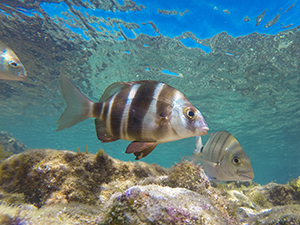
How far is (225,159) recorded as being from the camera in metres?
2.61

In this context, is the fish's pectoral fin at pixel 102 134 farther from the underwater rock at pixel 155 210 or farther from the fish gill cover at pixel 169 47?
the fish gill cover at pixel 169 47

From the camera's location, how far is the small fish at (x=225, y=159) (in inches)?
98.3

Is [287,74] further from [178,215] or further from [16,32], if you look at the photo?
[16,32]

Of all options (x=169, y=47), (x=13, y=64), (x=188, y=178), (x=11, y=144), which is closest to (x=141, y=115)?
(x=188, y=178)

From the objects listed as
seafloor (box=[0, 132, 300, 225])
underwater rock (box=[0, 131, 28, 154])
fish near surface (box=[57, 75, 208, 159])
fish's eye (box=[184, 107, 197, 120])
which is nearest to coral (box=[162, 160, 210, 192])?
seafloor (box=[0, 132, 300, 225])

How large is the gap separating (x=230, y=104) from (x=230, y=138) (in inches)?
690

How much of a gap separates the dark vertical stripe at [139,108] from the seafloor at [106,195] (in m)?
0.71

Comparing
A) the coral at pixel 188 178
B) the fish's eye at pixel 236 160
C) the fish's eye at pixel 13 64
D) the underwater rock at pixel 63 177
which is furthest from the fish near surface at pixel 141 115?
the fish's eye at pixel 13 64

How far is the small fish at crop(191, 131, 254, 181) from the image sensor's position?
2.50 m

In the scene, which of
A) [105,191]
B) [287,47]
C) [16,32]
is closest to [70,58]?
[16,32]

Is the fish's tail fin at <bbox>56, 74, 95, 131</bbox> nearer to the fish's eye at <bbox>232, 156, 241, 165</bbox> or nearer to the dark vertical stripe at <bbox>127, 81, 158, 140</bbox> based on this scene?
the dark vertical stripe at <bbox>127, 81, 158, 140</bbox>

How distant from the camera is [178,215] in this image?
144cm

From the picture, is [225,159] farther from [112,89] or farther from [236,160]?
[112,89]

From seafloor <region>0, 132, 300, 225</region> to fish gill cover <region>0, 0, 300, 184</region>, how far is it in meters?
9.42
